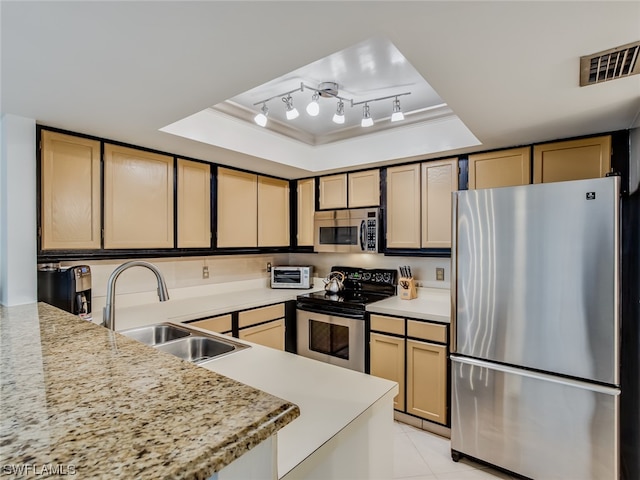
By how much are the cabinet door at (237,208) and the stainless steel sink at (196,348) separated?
127 centimetres

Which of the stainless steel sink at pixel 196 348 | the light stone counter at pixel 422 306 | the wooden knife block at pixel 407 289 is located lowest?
the stainless steel sink at pixel 196 348

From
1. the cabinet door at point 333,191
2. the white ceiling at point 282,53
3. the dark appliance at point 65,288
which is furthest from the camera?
the cabinet door at point 333,191

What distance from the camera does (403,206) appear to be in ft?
9.68

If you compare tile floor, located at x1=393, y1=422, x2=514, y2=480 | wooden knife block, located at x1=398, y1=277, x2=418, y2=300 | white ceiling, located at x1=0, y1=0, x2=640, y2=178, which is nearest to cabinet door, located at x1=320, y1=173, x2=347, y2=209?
wooden knife block, located at x1=398, y1=277, x2=418, y2=300

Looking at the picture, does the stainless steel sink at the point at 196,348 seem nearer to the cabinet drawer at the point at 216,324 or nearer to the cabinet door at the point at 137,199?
the cabinet drawer at the point at 216,324

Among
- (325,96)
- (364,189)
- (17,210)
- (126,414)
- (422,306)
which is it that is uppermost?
(325,96)

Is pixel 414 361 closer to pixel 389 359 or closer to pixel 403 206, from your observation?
pixel 389 359

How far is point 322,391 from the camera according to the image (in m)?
1.23

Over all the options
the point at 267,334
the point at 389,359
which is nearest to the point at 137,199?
the point at 267,334

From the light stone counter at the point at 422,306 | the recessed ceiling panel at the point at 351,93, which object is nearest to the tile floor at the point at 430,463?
the light stone counter at the point at 422,306

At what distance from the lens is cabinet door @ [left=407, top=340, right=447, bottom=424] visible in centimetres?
238

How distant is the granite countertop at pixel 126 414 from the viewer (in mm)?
451

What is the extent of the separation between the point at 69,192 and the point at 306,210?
2.08 m

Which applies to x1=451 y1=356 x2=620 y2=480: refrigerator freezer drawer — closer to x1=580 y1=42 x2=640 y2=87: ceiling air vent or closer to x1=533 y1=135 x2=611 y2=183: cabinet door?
x1=533 y1=135 x2=611 y2=183: cabinet door
